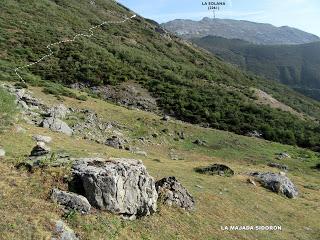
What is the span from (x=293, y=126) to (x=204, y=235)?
58338mm

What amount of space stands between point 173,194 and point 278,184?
1378 centimetres

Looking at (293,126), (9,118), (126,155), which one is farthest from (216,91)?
(9,118)

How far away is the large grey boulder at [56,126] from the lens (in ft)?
132

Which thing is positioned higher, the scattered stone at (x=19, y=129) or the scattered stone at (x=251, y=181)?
the scattered stone at (x=19, y=129)

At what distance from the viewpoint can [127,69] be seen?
8481cm

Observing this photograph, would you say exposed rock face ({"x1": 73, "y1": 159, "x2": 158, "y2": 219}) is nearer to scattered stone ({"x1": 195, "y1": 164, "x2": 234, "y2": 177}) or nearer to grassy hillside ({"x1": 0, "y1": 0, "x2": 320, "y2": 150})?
scattered stone ({"x1": 195, "y1": 164, "x2": 234, "y2": 177})

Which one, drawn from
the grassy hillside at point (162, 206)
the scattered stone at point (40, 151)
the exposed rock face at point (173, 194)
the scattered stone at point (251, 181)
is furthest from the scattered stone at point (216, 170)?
the scattered stone at point (40, 151)

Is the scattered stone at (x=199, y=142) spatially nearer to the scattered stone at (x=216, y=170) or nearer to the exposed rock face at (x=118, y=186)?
the scattered stone at (x=216, y=170)

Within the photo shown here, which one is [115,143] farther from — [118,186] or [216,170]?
[118,186]

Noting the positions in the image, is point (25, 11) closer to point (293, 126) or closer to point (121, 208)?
point (293, 126)

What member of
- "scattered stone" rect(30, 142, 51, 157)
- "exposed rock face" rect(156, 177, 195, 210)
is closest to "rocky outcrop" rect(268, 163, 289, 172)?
"exposed rock face" rect(156, 177, 195, 210)

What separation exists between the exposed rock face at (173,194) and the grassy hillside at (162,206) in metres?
0.49

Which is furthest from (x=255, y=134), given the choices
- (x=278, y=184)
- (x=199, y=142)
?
(x=278, y=184)

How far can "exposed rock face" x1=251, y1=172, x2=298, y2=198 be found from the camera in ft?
Answer: 120
